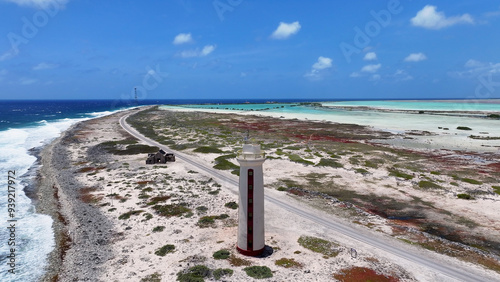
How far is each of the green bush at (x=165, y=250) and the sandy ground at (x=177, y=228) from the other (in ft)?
1.06

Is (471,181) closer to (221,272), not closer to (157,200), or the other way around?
(221,272)

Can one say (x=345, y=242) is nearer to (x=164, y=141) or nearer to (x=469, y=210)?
(x=469, y=210)

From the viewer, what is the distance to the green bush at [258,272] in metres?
15.8

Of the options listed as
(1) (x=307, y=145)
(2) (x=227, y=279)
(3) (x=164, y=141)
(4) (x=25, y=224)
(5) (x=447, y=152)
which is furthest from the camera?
(3) (x=164, y=141)

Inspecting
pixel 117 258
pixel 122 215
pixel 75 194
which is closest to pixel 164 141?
pixel 75 194

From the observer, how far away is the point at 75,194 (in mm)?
29234

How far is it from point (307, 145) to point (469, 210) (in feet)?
111

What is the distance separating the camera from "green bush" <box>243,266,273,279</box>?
1579 cm

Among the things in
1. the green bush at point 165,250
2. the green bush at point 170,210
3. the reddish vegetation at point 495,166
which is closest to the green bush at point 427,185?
the reddish vegetation at point 495,166

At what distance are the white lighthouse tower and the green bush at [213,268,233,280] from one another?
189cm

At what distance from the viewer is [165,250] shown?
1850 cm

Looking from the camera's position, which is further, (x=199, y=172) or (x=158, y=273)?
(x=199, y=172)

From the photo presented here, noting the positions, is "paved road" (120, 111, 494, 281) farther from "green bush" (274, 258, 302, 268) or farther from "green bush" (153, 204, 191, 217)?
"green bush" (153, 204, 191, 217)

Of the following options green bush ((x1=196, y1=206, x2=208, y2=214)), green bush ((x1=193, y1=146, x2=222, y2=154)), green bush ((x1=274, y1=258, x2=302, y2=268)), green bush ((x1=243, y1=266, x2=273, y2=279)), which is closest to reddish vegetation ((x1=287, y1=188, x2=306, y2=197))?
green bush ((x1=196, y1=206, x2=208, y2=214))
